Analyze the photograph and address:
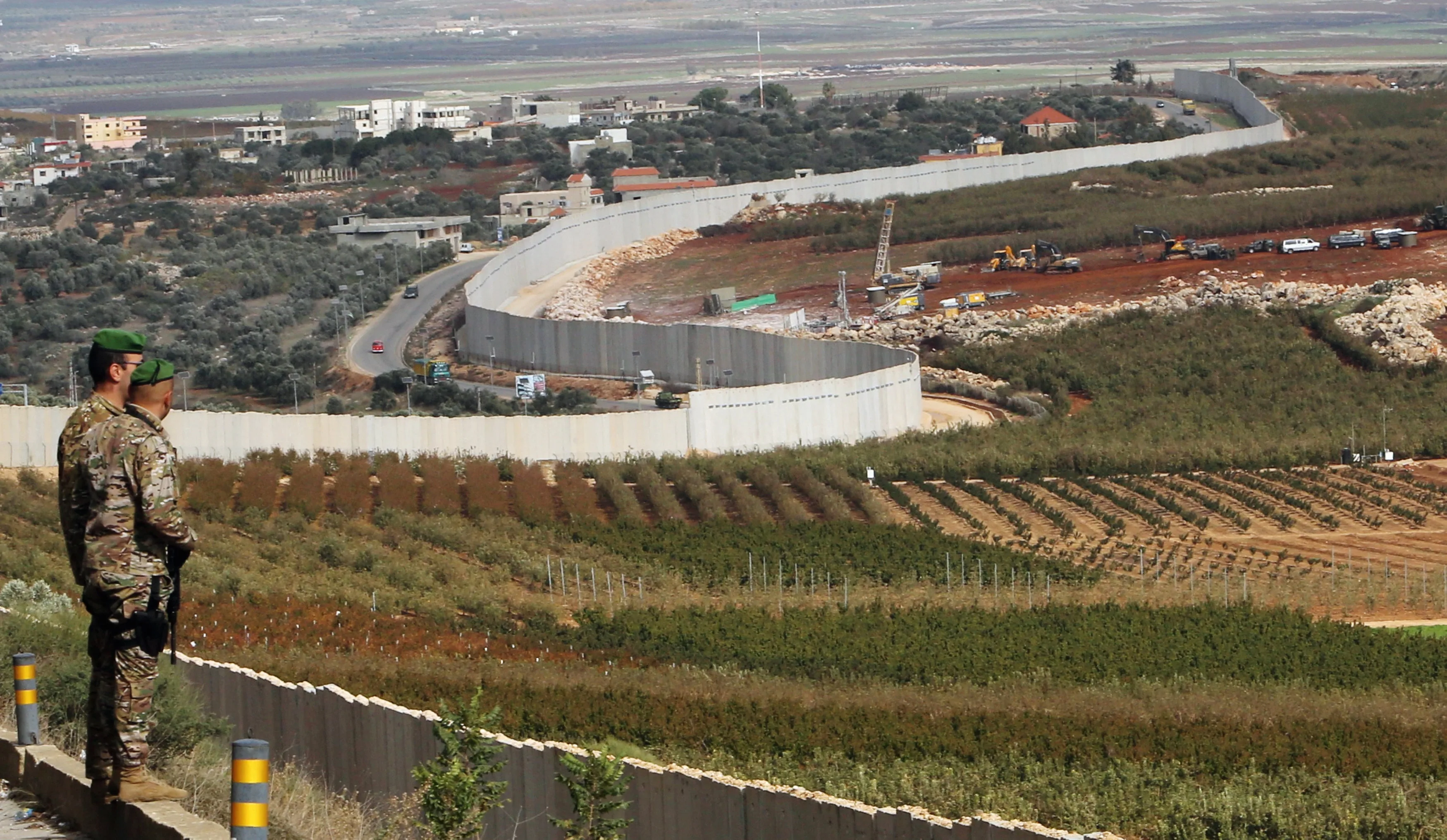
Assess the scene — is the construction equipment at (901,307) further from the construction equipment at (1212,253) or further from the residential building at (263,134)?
the residential building at (263,134)

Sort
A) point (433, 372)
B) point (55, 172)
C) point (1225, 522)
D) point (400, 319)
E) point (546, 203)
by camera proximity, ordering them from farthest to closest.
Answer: point (55, 172), point (546, 203), point (400, 319), point (433, 372), point (1225, 522)

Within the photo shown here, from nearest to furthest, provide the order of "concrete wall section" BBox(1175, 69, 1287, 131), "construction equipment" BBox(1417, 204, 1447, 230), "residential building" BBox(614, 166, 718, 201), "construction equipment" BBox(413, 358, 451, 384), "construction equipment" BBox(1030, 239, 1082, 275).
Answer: "construction equipment" BBox(413, 358, 451, 384)
"construction equipment" BBox(1030, 239, 1082, 275)
"construction equipment" BBox(1417, 204, 1447, 230)
"residential building" BBox(614, 166, 718, 201)
"concrete wall section" BBox(1175, 69, 1287, 131)

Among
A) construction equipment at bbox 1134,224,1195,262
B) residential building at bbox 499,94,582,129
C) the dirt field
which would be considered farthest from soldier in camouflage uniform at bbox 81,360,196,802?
residential building at bbox 499,94,582,129

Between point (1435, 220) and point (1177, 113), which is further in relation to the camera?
point (1177, 113)

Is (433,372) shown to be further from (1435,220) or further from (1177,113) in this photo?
(1177,113)

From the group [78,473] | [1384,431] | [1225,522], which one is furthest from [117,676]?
[1384,431]

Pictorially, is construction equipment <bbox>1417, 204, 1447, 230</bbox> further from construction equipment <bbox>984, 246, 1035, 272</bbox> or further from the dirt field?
construction equipment <bbox>984, 246, 1035, 272</bbox>
